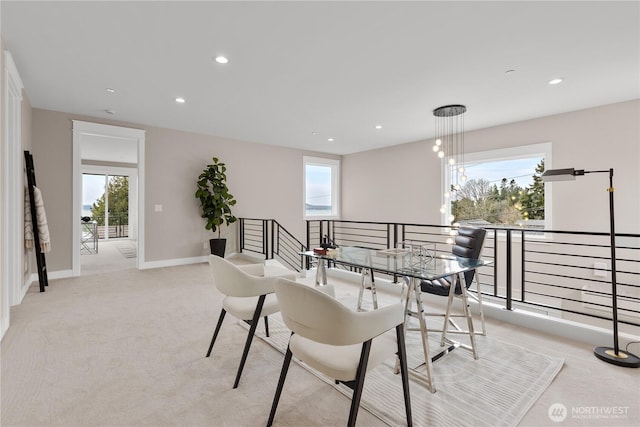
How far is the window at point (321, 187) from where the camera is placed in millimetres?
7840

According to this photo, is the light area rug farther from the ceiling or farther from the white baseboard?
the white baseboard

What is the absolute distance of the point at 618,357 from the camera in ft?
7.58

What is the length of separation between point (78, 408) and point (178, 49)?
9.15 ft

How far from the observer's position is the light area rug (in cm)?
170

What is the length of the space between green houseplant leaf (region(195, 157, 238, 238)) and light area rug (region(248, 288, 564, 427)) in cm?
374

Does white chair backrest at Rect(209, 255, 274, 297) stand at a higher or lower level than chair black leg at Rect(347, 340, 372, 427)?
higher

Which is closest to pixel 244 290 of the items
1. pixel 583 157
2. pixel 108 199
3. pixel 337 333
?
pixel 337 333

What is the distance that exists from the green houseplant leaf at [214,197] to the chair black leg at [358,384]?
15.9 ft

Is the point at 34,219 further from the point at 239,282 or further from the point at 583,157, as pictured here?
the point at 583,157

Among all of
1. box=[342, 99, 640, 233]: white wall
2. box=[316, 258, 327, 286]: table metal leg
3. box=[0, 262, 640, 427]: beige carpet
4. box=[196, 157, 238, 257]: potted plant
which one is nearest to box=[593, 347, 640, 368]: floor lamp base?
box=[0, 262, 640, 427]: beige carpet

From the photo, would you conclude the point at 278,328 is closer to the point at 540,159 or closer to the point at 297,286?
the point at 297,286

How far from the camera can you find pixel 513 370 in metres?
2.17

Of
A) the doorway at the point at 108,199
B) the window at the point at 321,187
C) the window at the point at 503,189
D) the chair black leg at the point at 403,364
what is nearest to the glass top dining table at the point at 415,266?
the chair black leg at the point at 403,364

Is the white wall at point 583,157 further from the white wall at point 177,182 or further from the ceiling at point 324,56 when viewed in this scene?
the white wall at point 177,182
